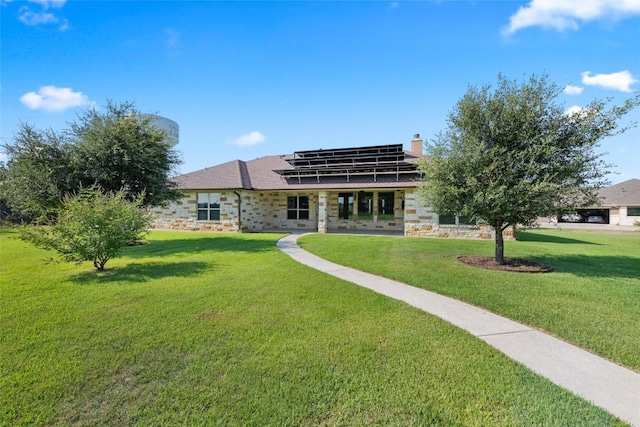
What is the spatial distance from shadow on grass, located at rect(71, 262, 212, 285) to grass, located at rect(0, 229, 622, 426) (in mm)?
938

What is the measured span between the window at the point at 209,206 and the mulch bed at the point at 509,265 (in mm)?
14141

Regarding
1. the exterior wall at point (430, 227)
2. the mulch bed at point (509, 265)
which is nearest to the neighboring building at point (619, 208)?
the exterior wall at point (430, 227)

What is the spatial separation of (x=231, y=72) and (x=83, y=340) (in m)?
12.1

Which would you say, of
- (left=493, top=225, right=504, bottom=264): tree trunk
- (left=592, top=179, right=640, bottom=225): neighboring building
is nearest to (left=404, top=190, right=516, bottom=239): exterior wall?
(left=493, top=225, right=504, bottom=264): tree trunk

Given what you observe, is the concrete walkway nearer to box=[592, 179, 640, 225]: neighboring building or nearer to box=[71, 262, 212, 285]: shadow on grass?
box=[71, 262, 212, 285]: shadow on grass

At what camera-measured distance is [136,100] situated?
13.4 m

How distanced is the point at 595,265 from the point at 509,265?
2.55 m

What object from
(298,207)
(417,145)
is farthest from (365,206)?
(417,145)

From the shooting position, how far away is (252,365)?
3098mm

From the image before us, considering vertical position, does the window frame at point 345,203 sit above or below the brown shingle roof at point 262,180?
below

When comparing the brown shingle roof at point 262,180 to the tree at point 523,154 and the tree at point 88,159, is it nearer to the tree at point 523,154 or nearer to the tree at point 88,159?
the tree at point 88,159

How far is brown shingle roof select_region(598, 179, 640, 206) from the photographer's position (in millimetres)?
34312

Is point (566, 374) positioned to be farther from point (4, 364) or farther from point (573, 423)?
point (4, 364)

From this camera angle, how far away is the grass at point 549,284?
400cm
